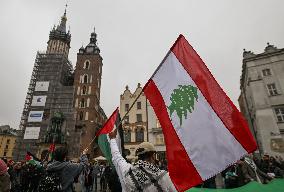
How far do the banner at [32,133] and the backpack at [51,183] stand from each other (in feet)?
168

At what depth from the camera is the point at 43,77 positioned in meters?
56.4

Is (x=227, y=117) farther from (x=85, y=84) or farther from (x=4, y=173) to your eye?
(x=85, y=84)

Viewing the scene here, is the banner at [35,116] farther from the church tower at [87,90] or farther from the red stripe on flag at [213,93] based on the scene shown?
the red stripe on flag at [213,93]

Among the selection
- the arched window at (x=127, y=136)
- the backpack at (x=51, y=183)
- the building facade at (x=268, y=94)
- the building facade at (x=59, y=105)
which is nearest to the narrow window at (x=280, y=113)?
the building facade at (x=268, y=94)

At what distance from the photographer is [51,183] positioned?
13.7 ft

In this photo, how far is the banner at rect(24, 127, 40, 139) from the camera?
50631mm

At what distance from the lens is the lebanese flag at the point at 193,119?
11.0 feet

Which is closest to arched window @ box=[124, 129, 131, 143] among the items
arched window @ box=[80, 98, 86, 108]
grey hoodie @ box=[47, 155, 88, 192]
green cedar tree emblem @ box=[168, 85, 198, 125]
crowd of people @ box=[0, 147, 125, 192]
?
arched window @ box=[80, 98, 86, 108]

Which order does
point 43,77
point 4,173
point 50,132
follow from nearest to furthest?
1. point 4,173
2. point 50,132
3. point 43,77

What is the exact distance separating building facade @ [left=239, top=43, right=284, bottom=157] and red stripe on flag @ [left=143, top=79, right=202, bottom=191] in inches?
1029

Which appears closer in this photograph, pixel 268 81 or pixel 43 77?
pixel 268 81

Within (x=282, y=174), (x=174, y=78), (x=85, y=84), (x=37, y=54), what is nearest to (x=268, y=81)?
(x=282, y=174)

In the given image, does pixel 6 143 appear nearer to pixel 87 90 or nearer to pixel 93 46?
pixel 87 90

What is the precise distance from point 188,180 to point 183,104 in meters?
1.20
